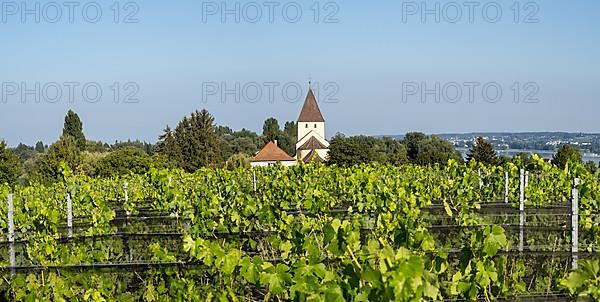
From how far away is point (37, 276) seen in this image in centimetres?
563

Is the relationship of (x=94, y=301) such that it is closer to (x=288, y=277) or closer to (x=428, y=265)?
(x=288, y=277)

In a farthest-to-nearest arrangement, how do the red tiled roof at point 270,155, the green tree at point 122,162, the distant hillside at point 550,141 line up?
1. the red tiled roof at point 270,155
2. the green tree at point 122,162
3. the distant hillside at point 550,141

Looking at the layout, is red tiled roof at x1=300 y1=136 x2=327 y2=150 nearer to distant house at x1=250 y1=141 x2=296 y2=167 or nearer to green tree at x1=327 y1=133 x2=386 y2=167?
distant house at x1=250 y1=141 x2=296 y2=167

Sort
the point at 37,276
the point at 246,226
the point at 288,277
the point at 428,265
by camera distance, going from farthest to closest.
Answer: the point at 246,226 < the point at 37,276 < the point at 428,265 < the point at 288,277

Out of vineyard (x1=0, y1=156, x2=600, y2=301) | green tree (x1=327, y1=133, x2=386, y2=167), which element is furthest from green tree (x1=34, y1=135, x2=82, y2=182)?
vineyard (x1=0, y1=156, x2=600, y2=301)

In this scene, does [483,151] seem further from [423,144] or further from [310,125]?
[423,144]

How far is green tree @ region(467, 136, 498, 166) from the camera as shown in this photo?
145 feet

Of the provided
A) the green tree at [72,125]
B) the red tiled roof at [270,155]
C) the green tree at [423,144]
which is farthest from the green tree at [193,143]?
the green tree at [423,144]

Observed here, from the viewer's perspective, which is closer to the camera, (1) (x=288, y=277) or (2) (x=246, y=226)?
(1) (x=288, y=277)

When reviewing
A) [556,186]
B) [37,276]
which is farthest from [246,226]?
[556,186]

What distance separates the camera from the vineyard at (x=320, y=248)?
317 cm

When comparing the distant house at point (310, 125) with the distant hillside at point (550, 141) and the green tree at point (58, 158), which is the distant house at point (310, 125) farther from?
the green tree at point (58, 158)

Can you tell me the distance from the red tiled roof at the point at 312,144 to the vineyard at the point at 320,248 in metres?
53.3

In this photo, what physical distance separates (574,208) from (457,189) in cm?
437
